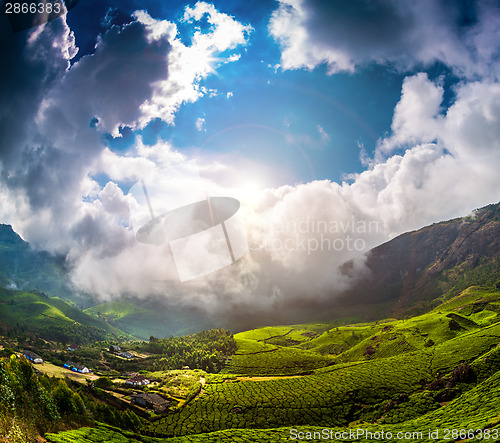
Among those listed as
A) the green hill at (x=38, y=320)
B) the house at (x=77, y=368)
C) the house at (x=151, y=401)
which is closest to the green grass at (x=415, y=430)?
the house at (x=151, y=401)

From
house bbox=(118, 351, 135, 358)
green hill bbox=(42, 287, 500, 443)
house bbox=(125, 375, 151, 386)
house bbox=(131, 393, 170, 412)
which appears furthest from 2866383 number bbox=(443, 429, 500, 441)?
house bbox=(118, 351, 135, 358)

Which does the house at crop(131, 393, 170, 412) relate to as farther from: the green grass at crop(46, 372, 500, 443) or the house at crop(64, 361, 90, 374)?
the house at crop(64, 361, 90, 374)

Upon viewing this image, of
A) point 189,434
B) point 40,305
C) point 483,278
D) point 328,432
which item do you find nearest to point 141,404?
point 189,434

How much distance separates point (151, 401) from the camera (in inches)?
1702

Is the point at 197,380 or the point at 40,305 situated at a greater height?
the point at 40,305

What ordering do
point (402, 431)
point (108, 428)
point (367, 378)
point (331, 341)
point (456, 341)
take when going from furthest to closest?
1. point (331, 341)
2. point (456, 341)
3. point (367, 378)
4. point (402, 431)
5. point (108, 428)

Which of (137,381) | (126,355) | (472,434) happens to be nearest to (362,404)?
(472,434)

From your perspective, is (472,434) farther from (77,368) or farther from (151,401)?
(77,368)

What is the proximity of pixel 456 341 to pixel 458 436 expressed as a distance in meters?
50.2

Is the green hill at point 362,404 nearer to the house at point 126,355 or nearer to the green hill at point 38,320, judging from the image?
the house at point 126,355

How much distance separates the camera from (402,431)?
90.1 ft

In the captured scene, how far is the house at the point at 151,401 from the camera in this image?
137ft

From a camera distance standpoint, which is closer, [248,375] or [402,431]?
[402,431]

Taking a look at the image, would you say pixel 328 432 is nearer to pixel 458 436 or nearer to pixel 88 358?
pixel 458 436
